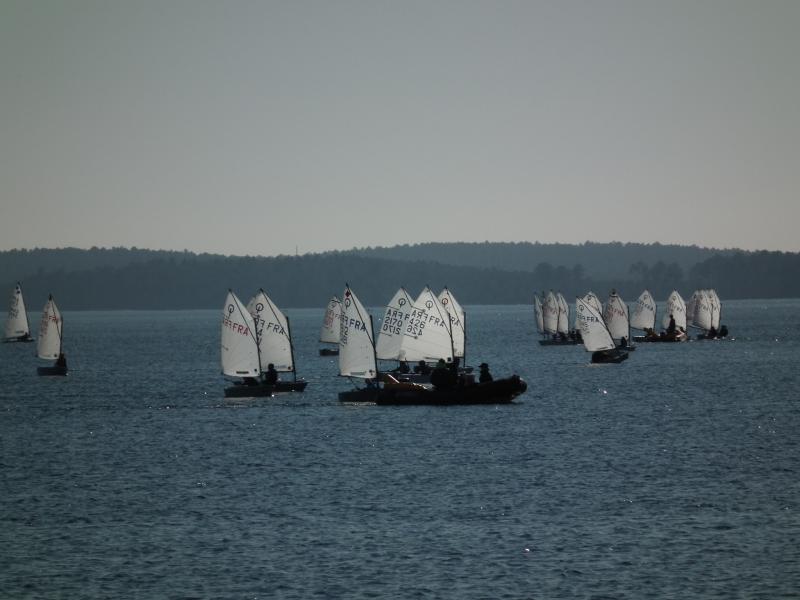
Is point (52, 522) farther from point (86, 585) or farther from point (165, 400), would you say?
point (165, 400)

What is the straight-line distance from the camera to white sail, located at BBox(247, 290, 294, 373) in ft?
292

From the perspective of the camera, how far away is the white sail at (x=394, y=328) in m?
89.2

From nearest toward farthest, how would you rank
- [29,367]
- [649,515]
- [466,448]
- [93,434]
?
1. [649,515]
2. [466,448]
3. [93,434]
4. [29,367]

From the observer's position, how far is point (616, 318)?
151 meters

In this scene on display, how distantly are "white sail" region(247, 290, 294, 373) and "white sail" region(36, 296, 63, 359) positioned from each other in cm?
3654

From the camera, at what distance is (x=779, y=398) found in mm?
91188

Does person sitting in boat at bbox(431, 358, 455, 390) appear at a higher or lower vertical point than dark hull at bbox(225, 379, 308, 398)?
higher

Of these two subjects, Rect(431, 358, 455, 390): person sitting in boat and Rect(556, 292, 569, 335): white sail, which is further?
Rect(556, 292, 569, 335): white sail

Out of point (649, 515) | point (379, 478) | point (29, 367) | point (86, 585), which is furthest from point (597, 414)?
point (29, 367)

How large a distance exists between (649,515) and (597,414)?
35168 millimetres

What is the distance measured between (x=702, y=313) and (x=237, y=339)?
110 metres

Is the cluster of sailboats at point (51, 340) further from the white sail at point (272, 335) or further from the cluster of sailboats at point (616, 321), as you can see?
the cluster of sailboats at point (616, 321)

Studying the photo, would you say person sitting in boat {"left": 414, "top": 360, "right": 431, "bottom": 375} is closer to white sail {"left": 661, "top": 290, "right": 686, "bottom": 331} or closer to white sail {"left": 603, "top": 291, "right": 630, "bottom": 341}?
white sail {"left": 603, "top": 291, "right": 630, "bottom": 341}

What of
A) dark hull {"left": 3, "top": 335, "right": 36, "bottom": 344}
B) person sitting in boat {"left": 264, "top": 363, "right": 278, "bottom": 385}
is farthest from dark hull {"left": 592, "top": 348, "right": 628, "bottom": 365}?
dark hull {"left": 3, "top": 335, "right": 36, "bottom": 344}
